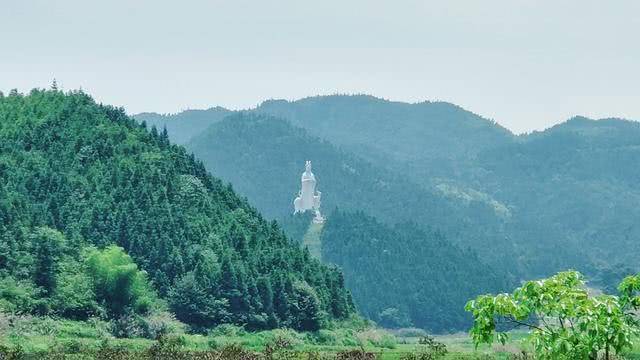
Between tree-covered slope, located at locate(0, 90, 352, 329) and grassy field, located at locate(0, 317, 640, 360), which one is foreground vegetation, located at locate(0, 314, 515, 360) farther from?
tree-covered slope, located at locate(0, 90, 352, 329)

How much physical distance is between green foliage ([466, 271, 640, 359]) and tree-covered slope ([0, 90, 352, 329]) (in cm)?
5676

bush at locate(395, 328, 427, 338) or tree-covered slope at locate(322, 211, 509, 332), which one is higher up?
tree-covered slope at locate(322, 211, 509, 332)

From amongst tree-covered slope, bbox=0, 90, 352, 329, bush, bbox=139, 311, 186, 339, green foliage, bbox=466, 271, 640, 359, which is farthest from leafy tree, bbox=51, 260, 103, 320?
green foliage, bbox=466, 271, 640, 359

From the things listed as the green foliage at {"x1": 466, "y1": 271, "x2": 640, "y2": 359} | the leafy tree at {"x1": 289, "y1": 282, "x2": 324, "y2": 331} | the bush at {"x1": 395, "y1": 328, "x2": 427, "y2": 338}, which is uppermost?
the green foliage at {"x1": 466, "y1": 271, "x2": 640, "y2": 359}

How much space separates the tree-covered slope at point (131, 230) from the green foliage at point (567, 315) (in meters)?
56.8

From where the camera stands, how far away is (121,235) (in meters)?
92.8

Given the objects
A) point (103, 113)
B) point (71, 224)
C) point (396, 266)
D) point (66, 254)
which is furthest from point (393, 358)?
point (396, 266)

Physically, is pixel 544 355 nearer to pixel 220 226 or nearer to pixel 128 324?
pixel 128 324

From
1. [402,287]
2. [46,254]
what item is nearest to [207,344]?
[46,254]

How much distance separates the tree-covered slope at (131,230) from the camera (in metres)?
81.1

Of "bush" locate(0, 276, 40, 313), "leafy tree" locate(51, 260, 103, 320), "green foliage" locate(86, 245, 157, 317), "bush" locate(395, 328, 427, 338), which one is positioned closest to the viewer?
"bush" locate(0, 276, 40, 313)

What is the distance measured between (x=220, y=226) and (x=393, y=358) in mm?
42934

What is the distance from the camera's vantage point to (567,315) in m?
19.4

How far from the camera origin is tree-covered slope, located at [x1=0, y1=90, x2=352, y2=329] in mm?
81125
